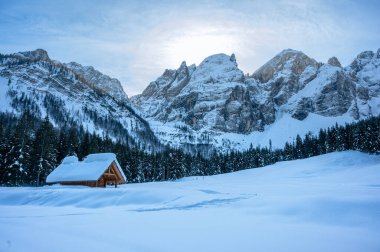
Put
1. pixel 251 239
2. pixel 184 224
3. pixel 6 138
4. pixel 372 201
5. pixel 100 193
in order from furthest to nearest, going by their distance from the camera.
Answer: pixel 6 138, pixel 100 193, pixel 372 201, pixel 184 224, pixel 251 239

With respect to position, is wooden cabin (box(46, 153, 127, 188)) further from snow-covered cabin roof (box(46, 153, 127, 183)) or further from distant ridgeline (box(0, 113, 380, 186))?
distant ridgeline (box(0, 113, 380, 186))

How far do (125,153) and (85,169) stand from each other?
37.3 metres

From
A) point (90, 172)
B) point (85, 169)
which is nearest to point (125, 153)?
point (85, 169)

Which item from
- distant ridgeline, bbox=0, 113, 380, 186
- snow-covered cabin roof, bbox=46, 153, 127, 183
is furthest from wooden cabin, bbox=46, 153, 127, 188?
distant ridgeline, bbox=0, 113, 380, 186

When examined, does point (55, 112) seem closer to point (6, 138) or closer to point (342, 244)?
point (6, 138)

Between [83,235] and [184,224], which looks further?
[184,224]

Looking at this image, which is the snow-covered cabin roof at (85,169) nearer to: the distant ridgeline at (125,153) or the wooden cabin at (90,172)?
the wooden cabin at (90,172)

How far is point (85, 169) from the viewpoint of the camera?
117 feet

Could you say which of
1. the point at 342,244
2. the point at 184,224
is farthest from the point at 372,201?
the point at 184,224

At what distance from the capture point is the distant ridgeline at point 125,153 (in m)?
45.2

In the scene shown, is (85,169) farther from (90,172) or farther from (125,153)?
(125,153)

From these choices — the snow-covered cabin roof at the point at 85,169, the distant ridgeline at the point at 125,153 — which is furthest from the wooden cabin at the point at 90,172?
the distant ridgeline at the point at 125,153

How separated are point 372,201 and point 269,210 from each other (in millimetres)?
3674

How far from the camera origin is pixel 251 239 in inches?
281
